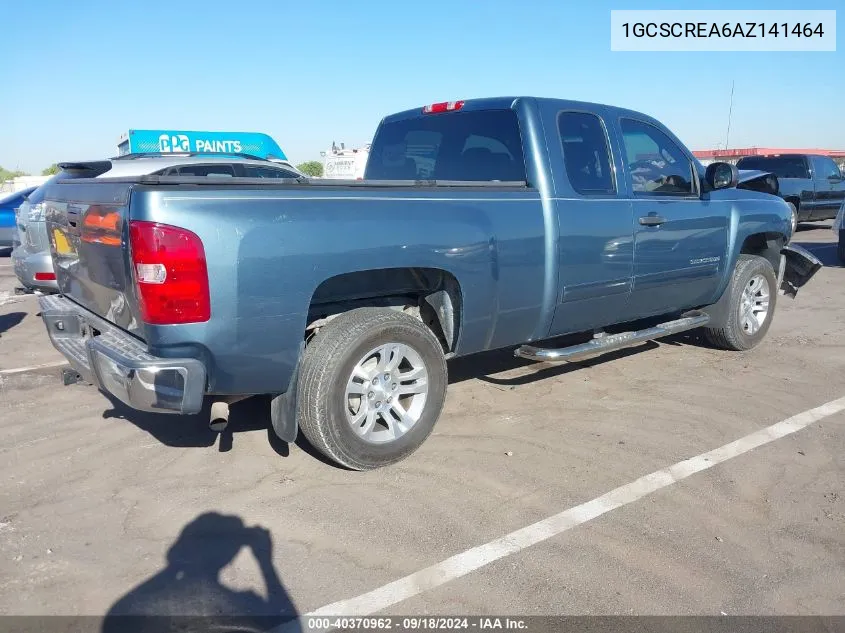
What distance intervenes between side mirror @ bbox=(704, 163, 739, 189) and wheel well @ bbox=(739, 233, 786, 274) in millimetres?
1015

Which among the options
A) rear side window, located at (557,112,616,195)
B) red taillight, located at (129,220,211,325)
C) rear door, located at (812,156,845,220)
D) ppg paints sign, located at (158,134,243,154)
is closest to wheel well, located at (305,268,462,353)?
red taillight, located at (129,220,211,325)

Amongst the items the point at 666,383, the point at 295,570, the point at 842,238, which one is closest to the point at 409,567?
the point at 295,570

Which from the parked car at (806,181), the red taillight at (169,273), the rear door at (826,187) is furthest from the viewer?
the rear door at (826,187)

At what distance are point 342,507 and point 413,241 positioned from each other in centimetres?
135

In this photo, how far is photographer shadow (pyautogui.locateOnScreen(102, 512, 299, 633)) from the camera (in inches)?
103

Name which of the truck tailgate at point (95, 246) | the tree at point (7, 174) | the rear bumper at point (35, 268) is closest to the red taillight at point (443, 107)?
the truck tailgate at point (95, 246)

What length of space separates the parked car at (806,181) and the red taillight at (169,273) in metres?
15.3

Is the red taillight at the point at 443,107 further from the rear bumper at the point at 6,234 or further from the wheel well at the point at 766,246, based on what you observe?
the rear bumper at the point at 6,234

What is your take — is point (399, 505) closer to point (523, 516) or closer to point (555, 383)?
point (523, 516)

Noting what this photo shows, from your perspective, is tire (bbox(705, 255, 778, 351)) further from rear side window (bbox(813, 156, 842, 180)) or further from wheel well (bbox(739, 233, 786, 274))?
rear side window (bbox(813, 156, 842, 180))

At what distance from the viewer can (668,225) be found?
5.07 metres

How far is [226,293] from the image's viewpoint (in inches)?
123

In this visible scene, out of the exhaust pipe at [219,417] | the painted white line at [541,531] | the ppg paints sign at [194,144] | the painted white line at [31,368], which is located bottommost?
the painted white line at [541,531]

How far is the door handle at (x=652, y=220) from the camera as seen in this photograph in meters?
4.86
